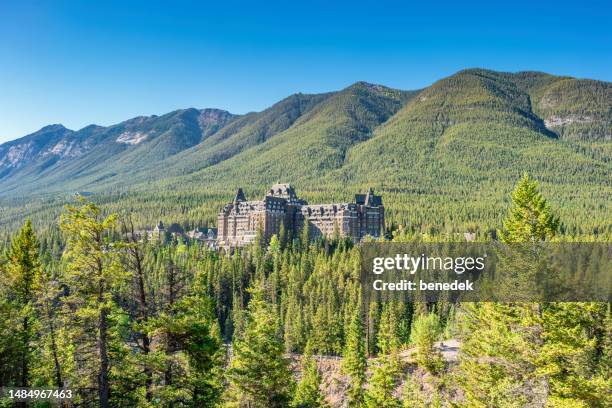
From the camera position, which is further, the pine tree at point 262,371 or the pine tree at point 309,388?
the pine tree at point 309,388

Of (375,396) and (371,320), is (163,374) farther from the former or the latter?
(371,320)

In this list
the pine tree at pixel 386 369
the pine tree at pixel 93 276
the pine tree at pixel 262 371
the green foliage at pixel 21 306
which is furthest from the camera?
the pine tree at pixel 386 369

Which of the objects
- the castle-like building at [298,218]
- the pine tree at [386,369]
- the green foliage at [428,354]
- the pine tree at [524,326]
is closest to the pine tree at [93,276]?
the pine tree at [524,326]

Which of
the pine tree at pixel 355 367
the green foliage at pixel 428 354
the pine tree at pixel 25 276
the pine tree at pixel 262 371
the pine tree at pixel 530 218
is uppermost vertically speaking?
the pine tree at pixel 530 218

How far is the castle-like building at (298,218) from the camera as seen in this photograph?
546 feet

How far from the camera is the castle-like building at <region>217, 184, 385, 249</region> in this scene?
166500 millimetres

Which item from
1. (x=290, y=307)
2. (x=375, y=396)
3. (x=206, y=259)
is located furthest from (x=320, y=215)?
(x=375, y=396)

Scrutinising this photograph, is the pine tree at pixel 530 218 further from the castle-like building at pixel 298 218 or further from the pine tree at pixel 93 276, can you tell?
the castle-like building at pixel 298 218

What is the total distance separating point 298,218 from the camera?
176000 millimetres

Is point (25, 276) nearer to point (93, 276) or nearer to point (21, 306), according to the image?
point (21, 306)

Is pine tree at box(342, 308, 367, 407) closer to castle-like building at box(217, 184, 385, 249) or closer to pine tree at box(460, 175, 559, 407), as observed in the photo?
pine tree at box(460, 175, 559, 407)

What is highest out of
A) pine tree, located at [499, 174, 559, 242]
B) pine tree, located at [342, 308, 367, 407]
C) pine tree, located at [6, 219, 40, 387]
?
pine tree, located at [499, 174, 559, 242]

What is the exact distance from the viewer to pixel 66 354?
39344 millimetres

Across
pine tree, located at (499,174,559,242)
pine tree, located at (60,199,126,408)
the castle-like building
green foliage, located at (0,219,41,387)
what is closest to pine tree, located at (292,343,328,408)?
green foliage, located at (0,219,41,387)
